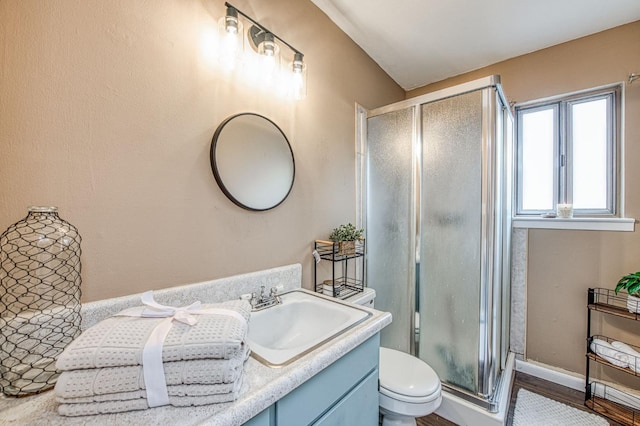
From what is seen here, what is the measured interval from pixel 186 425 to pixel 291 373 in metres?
0.24

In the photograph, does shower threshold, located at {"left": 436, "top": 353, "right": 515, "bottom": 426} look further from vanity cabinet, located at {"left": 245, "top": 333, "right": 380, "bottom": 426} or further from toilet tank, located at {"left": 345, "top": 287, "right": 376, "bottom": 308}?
vanity cabinet, located at {"left": 245, "top": 333, "right": 380, "bottom": 426}

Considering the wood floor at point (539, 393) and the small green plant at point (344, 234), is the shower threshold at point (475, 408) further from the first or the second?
the small green plant at point (344, 234)

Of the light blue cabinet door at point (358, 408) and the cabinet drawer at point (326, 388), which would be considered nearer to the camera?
the cabinet drawer at point (326, 388)

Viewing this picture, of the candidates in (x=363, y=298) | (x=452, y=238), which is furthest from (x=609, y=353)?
(x=363, y=298)

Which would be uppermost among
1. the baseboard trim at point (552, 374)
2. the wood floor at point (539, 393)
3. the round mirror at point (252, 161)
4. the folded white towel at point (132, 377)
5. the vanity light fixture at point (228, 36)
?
the vanity light fixture at point (228, 36)

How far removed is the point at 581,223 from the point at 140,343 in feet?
8.07

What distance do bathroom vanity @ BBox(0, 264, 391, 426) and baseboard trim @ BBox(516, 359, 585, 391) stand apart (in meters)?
1.72

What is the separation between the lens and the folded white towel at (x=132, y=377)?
0.50m

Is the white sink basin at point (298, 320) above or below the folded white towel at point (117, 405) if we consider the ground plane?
below

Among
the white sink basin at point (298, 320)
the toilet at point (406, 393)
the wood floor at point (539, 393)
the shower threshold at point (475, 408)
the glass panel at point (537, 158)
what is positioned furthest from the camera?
the glass panel at point (537, 158)

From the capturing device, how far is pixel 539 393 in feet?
5.81

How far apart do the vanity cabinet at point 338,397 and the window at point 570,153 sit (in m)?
1.91

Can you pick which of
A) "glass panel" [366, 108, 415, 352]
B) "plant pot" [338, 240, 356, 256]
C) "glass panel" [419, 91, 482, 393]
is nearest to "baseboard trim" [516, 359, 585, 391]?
"glass panel" [419, 91, 482, 393]

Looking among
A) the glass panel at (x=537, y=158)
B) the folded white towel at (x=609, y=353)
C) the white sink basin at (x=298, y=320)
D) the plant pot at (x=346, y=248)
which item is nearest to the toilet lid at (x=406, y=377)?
the white sink basin at (x=298, y=320)
